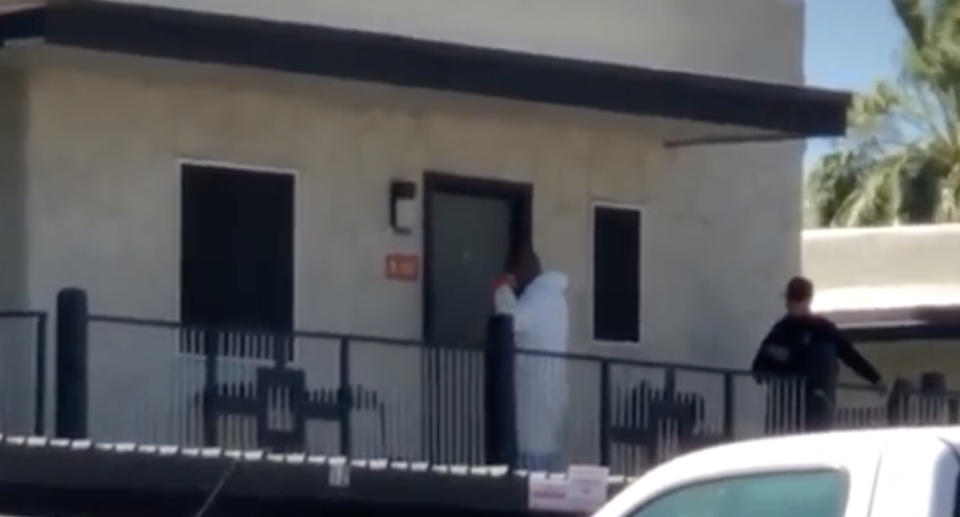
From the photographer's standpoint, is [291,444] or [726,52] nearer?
[291,444]

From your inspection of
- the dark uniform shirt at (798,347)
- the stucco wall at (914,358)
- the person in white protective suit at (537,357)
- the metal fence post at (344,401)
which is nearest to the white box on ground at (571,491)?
the metal fence post at (344,401)

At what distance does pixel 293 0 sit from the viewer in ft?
57.9

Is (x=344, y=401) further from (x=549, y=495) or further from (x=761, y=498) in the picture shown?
(x=761, y=498)

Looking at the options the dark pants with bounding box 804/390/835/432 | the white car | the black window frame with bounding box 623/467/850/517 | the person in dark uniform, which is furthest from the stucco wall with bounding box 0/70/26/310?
the black window frame with bounding box 623/467/850/517

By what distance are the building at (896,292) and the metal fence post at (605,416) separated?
7562mm

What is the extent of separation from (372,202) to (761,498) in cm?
1169

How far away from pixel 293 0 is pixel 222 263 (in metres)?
1.67

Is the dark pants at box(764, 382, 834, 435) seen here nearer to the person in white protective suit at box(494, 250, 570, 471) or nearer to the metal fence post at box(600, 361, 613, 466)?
the metal fence post at box(600, 361, 613, 466)

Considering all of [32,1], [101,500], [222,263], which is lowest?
[101,500]

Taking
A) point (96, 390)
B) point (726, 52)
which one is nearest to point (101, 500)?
point (96, 390)

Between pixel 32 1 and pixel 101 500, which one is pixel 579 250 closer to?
pixel 32 1

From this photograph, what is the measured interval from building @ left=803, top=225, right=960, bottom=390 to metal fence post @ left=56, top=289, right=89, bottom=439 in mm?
10998

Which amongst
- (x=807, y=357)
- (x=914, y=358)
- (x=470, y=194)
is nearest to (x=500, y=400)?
(x=807, y=357)

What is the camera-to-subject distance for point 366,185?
18.3m
